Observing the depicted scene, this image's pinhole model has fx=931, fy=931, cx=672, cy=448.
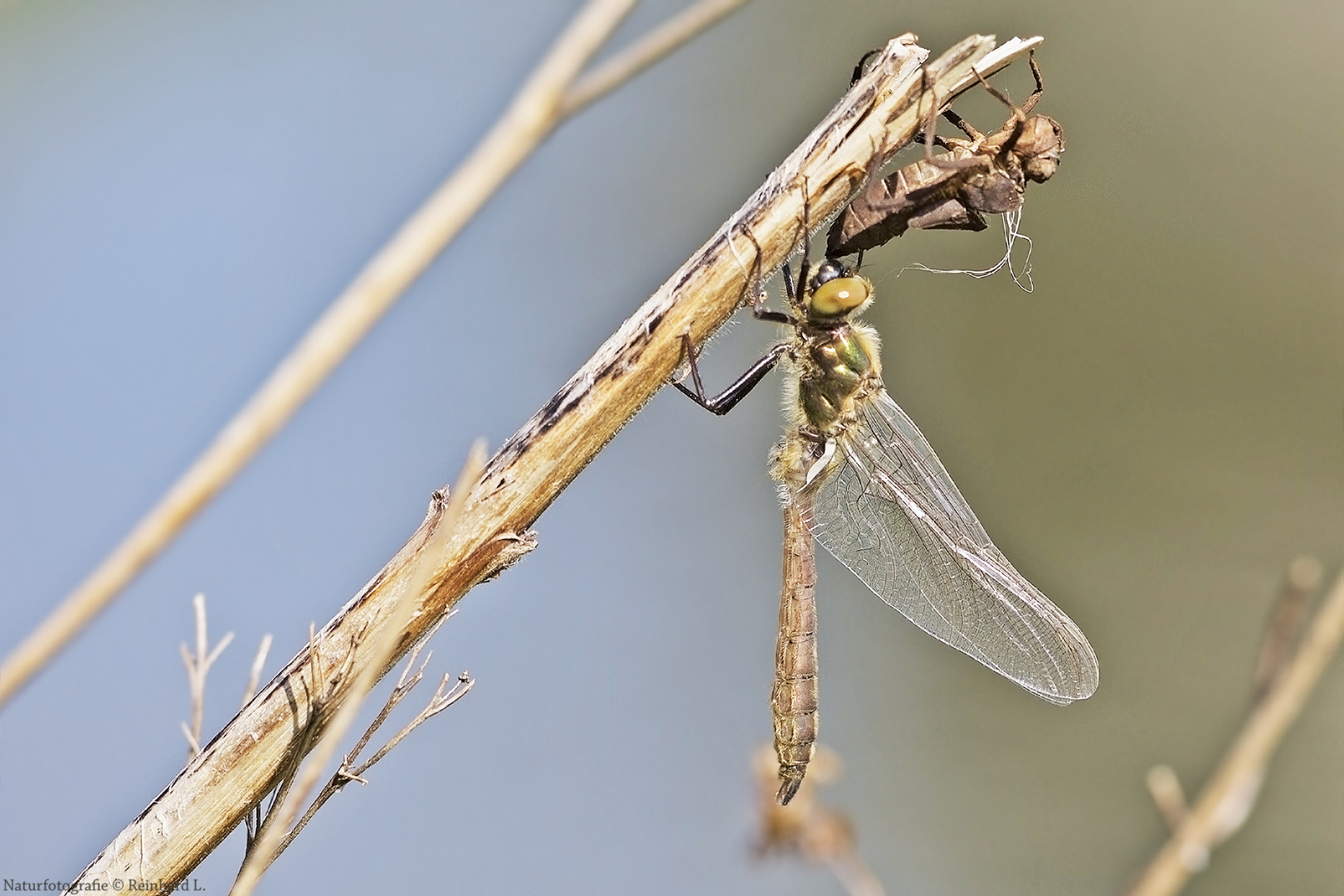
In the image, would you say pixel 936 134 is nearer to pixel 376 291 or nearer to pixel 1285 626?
pixel 1285 626

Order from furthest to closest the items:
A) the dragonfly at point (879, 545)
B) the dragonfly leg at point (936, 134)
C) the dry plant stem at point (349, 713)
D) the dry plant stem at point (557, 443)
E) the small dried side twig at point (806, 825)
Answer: the dragonfly at point (879, 545), the small dried side twig at point (806, 825), the dragonfly leg at point (936, 134), the dry plant stem at point (557, 443), the dry plant stem at point (349, 713)

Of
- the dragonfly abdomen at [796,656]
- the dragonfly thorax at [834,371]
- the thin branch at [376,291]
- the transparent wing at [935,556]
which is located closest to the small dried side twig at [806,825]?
the dragonfly abdomen at [796,656]

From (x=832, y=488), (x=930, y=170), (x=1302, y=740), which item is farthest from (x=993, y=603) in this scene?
(x=1302, y=740)

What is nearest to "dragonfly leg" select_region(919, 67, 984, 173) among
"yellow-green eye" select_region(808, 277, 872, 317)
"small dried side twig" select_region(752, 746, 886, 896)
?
"yellow-green eye" select_region(808, 277, 872, 317)

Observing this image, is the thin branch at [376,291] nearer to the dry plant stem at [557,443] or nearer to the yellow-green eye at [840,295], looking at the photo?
the dry plant stem at [557,443]

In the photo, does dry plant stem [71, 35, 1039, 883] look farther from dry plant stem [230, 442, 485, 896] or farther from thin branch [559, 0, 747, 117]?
thin branch [559, 0, 747, 117]
